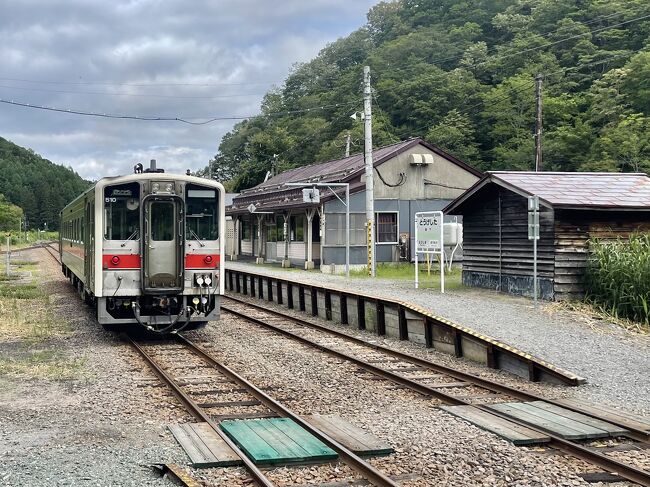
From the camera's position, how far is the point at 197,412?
6914mm

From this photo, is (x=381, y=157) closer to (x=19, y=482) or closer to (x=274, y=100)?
(x=19, y=482)

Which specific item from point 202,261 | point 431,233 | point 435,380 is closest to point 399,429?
point 435,380

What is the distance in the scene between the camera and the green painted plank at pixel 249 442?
216 inches

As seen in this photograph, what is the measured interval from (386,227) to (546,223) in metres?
13.3

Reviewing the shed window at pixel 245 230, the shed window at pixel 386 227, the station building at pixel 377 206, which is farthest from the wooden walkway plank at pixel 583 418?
the shed window at pixel 245 230

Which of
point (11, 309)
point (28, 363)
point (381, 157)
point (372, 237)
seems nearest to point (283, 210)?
point (381, 157)

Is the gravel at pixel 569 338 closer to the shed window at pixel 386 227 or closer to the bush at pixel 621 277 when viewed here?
the bush at pixel 621 277

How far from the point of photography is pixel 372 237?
859 inches

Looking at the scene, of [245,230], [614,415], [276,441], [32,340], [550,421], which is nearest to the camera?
[276,441]

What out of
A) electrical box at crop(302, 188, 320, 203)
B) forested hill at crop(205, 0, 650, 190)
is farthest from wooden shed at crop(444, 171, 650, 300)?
forested hill at crop(205, 0, 650, 190)

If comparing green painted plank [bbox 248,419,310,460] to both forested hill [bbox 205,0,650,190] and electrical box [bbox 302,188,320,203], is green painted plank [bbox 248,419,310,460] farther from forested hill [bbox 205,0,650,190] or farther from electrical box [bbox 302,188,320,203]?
forested hill [bbox 205,0,650,190]

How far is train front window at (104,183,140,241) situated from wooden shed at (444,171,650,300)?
8043mm

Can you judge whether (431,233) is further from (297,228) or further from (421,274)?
(297,228)

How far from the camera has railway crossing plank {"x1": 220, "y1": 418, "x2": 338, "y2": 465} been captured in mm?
5473
